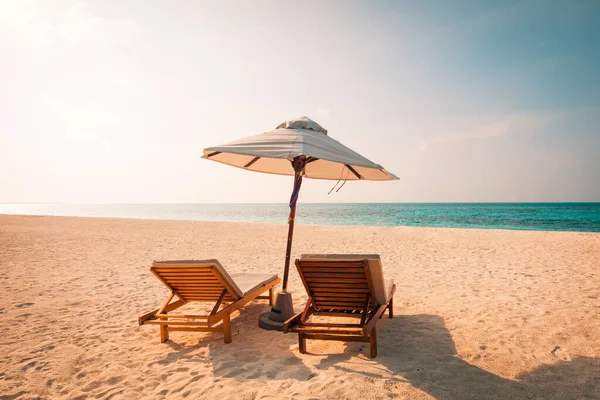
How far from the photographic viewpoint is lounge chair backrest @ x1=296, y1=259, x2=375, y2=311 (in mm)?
3477

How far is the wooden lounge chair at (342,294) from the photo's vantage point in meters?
3.42

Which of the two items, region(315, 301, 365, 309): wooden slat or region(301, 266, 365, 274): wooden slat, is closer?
region(301, 266, 365, 274): wooden slat

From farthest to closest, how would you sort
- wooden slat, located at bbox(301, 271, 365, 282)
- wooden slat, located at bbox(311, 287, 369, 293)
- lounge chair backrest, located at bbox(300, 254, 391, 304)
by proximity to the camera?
wooden slat, located at bbox(311, 287, 369, 293) < wooden slat, located at bbox(301, 271, 365, 282) < lounge chair backrest, located at bbox(300, 254, 391, 304)

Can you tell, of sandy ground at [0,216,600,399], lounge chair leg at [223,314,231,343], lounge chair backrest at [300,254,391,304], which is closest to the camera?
sandy ground at [0,216,600,399]

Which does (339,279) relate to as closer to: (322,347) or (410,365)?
(322,347)

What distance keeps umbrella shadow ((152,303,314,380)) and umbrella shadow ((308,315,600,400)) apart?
0.37m

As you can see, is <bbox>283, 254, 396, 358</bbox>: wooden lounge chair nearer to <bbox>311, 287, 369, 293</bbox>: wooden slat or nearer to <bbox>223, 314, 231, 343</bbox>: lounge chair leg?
<bbox>311, 287, 369, 293</bbox>: wooden slat

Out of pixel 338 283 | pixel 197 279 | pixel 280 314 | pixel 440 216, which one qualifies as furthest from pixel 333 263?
pixel 440 216

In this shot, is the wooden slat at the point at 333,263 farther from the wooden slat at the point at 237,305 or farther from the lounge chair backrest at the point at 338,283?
the wooden slat at the point at 237,305

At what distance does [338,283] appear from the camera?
3.67m

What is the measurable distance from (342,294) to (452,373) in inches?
50.7

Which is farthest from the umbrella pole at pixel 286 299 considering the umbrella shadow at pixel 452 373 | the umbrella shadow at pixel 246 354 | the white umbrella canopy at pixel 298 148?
the umbrella shadow at pixel 452 373

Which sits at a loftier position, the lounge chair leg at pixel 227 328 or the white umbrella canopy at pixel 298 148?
the white umbrella canopy at pixel 298 148

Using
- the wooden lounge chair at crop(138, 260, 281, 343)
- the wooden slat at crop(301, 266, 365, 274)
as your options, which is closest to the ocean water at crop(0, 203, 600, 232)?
the wooden slat at crop(301, 266, 365, 274)
